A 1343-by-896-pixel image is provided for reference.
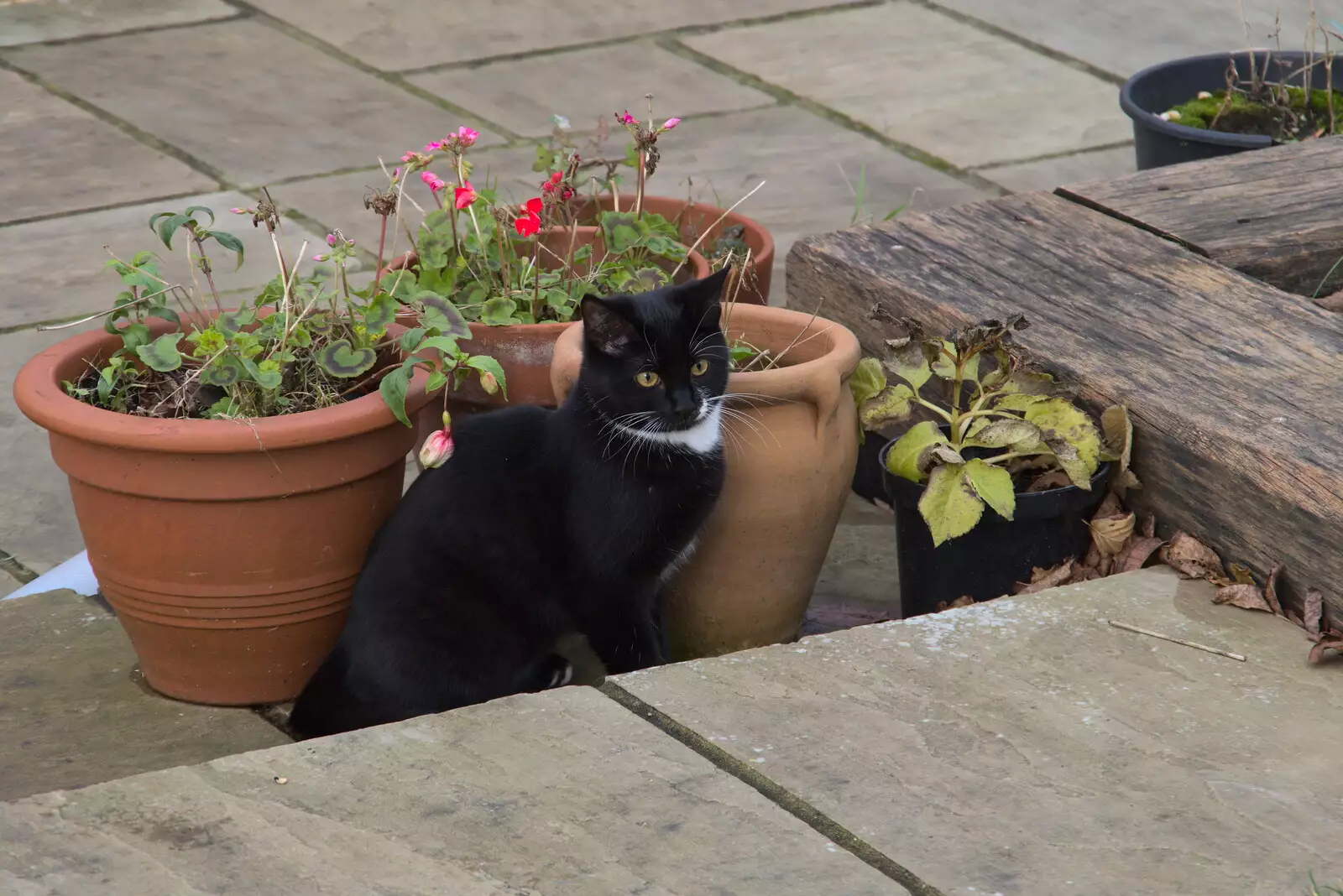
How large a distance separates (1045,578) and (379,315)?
1.33 metres

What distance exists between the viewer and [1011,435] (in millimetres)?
2887

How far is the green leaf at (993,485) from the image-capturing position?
2818 mm

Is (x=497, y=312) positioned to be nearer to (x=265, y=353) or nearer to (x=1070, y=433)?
(x=265, y=353)

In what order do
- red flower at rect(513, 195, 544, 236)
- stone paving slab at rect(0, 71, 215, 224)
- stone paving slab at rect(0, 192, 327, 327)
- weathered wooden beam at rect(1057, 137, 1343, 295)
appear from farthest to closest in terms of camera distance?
1. stone paving slab at rect(0, 71, 215, 224)
2. stone paving slab at rect(0, 192, 327, 327)
3. weathered wooden beam at rect(1057, 137, 1343, 295)
4. red flower at rect(513, 195, 544, 236)

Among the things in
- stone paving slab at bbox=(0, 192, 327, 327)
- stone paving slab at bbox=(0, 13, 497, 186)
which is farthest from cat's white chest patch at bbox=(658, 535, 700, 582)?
stone paving slab at bbox=(0, 13, 497, 186)

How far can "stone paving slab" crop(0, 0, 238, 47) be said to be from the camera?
22.1 ft

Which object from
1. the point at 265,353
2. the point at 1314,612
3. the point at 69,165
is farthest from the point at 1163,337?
the point at 69,165

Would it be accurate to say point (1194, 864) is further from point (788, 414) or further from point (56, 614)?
point (56, 614)

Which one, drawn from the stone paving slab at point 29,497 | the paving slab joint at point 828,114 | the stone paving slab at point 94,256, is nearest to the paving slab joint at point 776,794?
the stone paving slab at point 29,497

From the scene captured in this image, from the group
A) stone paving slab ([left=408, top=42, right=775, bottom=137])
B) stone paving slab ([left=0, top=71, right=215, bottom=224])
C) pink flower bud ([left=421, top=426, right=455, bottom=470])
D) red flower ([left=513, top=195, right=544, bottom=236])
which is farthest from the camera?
stone paving slab ([left=408, top=42, right=775, bottom=137])

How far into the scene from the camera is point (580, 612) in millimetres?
2896

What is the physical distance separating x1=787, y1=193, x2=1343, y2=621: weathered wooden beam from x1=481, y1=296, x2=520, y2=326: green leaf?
718 millimetres

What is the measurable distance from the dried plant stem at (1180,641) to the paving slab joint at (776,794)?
74 cm

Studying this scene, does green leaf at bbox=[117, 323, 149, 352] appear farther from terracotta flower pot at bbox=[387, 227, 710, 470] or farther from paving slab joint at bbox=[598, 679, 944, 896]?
paving slab joint at bbox=[598, 679, 944, 896]
